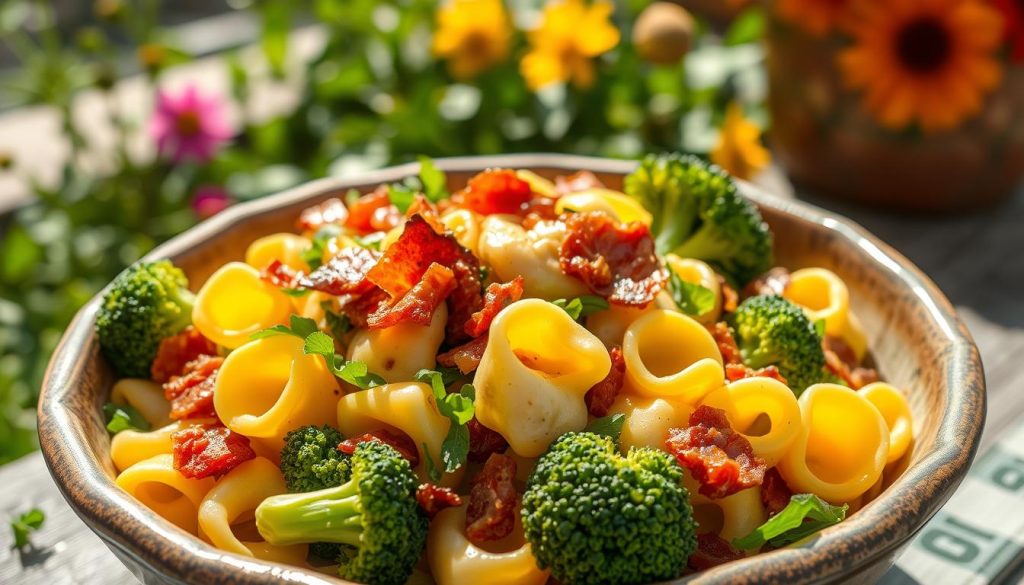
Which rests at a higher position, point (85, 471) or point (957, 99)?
point (85, 471)

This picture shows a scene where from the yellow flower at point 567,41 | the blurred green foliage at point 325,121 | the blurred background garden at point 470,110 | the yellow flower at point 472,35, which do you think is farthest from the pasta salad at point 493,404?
the yellow flower at point 472,35

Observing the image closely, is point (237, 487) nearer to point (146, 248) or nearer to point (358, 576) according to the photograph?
point (358, 576)

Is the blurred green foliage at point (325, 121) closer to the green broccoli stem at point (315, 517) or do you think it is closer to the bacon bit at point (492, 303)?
the bacon bit at point (492, 303)

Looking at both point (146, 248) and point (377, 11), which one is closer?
point (146, 248)

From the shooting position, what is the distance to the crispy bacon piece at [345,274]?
5.73 feet

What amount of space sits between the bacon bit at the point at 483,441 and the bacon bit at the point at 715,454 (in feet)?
0.88

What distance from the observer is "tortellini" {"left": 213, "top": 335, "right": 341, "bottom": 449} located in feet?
5.44

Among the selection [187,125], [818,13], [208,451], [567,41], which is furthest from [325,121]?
[208,451]

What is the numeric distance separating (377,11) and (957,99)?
2361mm

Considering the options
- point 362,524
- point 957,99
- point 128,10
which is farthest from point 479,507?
point 128,10

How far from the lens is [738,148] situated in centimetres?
349

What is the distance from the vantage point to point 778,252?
92.4 inches

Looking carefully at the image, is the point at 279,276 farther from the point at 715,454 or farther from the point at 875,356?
the point at 875,356

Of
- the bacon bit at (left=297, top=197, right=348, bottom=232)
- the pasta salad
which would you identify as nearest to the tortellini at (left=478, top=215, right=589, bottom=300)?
the pasta salad
